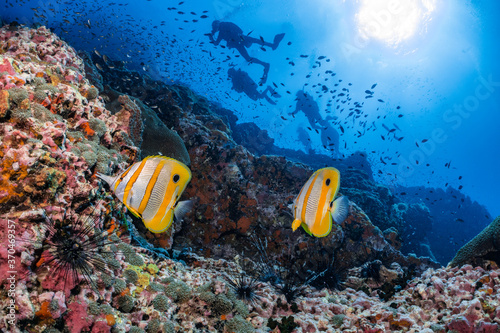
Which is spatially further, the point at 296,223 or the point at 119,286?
the point at 119,286

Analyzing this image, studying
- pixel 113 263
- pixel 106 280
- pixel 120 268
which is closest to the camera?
pixel 106 280

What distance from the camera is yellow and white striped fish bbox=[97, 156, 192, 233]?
4.88ft

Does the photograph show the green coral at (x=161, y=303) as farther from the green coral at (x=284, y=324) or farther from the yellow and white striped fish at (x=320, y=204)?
the yellow and white striped fish at (x=320, y=204)

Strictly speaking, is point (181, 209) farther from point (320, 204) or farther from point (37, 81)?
point (37, 81)

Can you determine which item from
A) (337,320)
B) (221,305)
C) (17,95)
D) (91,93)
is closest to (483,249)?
(337,320)

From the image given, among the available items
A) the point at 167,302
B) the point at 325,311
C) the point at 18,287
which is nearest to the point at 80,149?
the point at 18,287

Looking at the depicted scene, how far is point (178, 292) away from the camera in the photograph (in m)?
3.26

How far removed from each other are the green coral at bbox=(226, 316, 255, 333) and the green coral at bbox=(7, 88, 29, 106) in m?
3.94

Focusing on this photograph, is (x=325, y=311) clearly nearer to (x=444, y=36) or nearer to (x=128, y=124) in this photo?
(x=128, y=124)

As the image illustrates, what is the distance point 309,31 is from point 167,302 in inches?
2510

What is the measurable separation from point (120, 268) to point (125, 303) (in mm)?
534

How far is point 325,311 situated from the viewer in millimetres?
4043

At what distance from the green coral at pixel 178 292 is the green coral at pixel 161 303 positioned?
8.5 inches

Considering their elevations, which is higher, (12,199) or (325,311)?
Result: (325,311)
